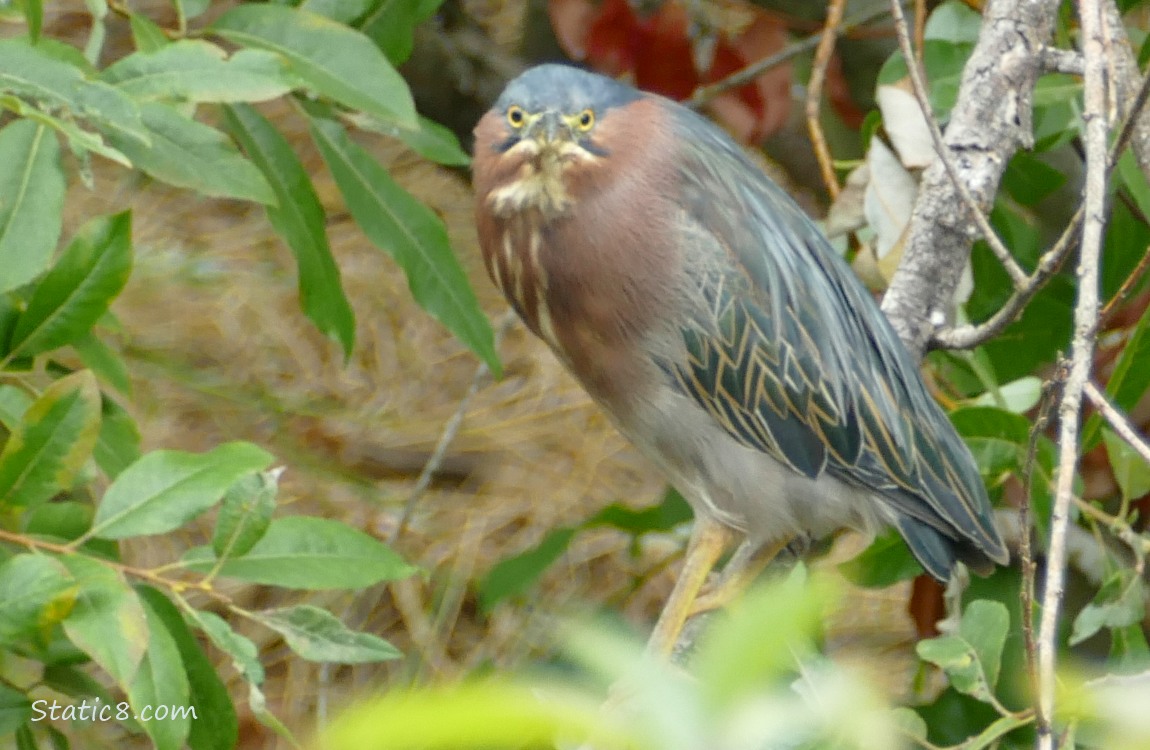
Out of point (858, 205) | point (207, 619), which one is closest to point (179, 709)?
point (207, 619)

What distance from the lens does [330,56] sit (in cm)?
152

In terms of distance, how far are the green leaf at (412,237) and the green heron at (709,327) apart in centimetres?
10

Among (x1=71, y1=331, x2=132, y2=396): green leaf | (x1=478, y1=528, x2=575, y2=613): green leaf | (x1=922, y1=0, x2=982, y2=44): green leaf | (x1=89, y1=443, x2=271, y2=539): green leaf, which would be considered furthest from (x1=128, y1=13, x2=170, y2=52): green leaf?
(x1=922, y1=0, x2=982, y2=44): green leaf

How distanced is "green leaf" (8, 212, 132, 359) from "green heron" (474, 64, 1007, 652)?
1.48 ft

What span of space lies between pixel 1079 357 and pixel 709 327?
68 cm

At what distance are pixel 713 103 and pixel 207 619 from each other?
1.59 meters

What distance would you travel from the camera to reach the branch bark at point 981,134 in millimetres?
1687

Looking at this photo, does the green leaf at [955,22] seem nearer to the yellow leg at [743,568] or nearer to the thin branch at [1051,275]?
the thin branch at [1051,275]

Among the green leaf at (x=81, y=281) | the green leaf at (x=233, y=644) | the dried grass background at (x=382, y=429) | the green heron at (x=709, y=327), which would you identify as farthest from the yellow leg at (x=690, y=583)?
the dried grass background at (x=382, y=429)

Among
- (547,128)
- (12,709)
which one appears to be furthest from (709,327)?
(12,709)

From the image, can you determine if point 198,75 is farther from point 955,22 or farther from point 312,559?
point 955,22

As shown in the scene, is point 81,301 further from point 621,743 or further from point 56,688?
point 621,743

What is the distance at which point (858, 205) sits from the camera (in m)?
1.92

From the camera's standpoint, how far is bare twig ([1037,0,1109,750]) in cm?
78
